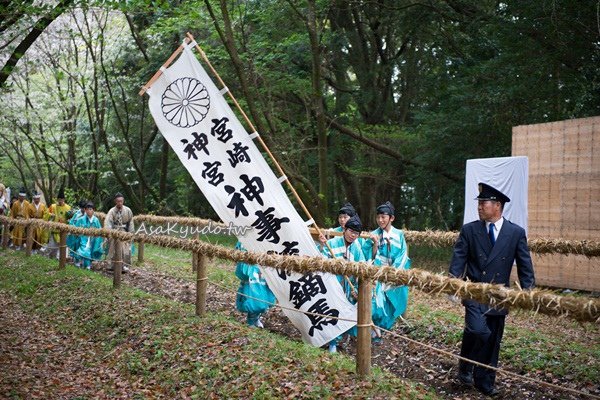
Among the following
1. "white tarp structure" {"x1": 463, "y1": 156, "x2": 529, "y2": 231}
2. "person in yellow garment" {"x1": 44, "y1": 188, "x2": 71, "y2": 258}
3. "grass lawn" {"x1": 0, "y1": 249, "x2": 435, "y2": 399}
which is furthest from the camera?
"person in yellow garment" {"x1": 44, "y1": 188, "x2": 71, "y2": 258}

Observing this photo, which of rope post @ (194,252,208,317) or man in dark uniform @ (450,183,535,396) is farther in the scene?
rope post @ (194,252,208,317)

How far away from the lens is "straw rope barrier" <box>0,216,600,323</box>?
4938mm

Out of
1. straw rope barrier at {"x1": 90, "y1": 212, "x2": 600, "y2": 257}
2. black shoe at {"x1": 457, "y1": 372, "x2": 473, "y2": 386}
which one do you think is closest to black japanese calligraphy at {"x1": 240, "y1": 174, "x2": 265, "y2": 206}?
straw rope barrier at {"x1": 90, "y1": 212, "x2": 600, "y2": 257}

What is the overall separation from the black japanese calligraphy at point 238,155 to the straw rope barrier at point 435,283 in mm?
1175

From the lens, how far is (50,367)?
9.10 meters

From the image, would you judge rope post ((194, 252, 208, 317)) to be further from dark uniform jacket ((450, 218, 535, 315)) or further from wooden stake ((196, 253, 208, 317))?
dark uniform jacket ((450, 218, 535, 315))

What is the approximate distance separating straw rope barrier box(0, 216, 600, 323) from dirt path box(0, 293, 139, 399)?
2.10m

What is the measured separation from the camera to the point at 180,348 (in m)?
8.61

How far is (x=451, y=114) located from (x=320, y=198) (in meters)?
3.87

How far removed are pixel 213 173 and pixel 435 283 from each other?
3.70 m

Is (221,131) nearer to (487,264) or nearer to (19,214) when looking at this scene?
(487,264)

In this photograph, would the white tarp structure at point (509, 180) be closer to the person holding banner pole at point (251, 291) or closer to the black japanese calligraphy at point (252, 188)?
the person holding banner pole at point (251, 291)

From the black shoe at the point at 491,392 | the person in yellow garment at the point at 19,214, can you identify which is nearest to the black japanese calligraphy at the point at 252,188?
the black shoe at the point at 491,392

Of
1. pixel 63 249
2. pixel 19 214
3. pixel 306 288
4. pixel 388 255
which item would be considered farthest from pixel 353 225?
pixel 19 214
